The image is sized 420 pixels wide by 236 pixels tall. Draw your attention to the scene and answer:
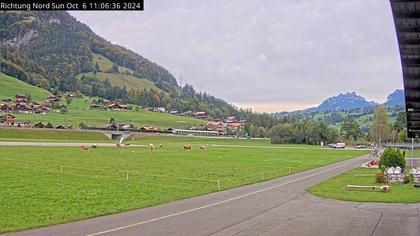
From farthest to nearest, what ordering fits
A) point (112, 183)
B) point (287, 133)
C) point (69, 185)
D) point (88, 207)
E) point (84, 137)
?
point (287, 133)
point (84, 137)
point (112, 183)
point (69, 185)
point (88, 207)

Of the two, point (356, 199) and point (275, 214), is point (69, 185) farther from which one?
point (356, 199)

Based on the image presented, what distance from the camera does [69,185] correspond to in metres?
30.6

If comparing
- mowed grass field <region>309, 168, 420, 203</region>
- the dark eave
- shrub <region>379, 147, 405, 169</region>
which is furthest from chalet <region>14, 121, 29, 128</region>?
the dark eave

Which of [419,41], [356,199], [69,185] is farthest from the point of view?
[69,185]

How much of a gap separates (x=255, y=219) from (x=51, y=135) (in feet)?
358

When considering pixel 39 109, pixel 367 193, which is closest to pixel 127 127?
pixel 39 109

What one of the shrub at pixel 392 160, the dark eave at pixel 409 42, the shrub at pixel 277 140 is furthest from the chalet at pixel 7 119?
the dark eave at pixel 409 42

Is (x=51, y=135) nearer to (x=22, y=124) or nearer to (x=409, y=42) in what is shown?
(x=22, y=124)

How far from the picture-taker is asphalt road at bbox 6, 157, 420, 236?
57.3ft

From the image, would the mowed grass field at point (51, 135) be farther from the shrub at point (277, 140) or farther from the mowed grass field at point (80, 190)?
the mowed grass field at point (80, 190)

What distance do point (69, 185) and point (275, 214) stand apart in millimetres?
14268

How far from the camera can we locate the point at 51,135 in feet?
399

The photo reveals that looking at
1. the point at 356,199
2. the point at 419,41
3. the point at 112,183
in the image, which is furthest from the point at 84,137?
the point at 419,41

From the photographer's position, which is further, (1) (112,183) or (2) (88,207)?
(1) (112,183)
